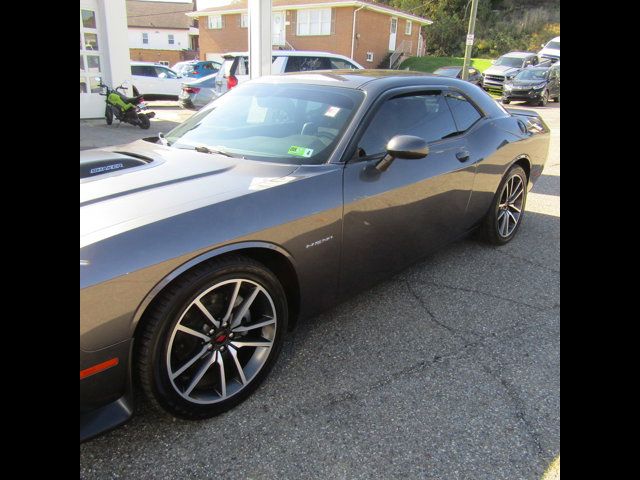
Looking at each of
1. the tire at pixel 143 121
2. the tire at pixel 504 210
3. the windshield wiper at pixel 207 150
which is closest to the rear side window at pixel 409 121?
the windshield wiper at pixel 207 150

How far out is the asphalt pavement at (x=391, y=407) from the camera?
2020 millimetres

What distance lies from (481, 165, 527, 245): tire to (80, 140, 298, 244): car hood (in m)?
2.39

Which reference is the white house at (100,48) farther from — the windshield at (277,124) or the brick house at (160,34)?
the brick house at (160,34)

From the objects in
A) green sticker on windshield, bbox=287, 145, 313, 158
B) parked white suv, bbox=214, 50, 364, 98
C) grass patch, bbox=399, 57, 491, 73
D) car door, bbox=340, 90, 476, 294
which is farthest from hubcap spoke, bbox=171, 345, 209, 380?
grass patch, bbox=399, 57, 491, 73

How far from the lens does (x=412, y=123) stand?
3.32 meters

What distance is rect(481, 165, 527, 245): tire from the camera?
4297 millimetres

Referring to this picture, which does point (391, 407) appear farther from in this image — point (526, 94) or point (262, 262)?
point (526, 94)

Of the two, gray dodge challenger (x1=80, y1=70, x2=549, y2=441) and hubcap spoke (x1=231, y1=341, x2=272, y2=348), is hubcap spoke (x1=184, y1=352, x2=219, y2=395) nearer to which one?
gray dodge challenger (x1=80, y1=70, x2=549, y2=441)

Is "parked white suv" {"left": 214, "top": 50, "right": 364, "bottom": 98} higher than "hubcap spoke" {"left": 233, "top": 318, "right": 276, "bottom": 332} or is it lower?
higher
